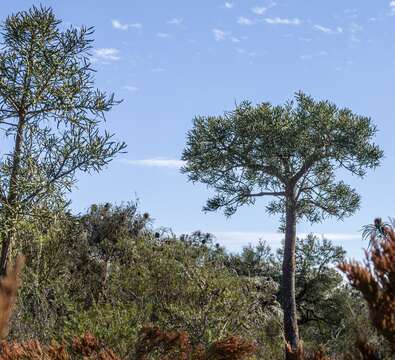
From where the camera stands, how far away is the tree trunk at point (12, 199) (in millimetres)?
13002

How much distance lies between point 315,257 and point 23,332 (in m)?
18.9

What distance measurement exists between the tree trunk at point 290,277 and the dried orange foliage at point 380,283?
55.4ft

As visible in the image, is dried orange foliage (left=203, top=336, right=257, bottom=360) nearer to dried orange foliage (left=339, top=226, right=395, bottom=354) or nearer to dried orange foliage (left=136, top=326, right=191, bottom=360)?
dried orange foliage (left=136, top=326, right=191, bottom=360)

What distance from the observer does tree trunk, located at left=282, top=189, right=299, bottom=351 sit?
72.3 feet

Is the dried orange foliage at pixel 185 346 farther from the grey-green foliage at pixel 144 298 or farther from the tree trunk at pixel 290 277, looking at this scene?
the tree trunk at pixel 290 277

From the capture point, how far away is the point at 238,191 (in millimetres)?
26062

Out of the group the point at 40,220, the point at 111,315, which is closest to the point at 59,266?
the point at 40,220

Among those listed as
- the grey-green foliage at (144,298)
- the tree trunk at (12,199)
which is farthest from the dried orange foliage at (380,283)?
the tree trunk at (12,199)

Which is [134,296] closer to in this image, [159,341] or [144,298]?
[144,298]

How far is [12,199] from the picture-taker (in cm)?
1356

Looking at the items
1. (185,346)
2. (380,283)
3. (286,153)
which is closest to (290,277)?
(286,153)

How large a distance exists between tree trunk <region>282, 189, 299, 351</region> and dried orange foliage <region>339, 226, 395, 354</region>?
1690 cm

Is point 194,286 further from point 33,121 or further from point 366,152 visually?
point 366,152

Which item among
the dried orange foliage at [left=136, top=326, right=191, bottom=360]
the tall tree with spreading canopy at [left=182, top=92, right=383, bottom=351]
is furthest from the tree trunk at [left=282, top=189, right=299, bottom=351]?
the dried orange foliage at [left=136, top=326, right=191, bottom=360]
